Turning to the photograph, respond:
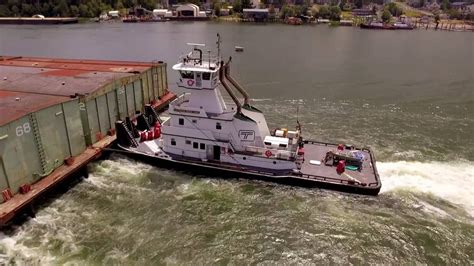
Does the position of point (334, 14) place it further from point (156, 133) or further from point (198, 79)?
point (198, 79)

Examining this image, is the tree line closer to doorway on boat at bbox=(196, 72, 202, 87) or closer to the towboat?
the towboat

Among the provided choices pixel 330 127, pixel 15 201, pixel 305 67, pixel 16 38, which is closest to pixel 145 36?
pixel 16 38

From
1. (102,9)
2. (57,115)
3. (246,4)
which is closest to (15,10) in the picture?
(102,9)

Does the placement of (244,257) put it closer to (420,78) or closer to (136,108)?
(136,108)

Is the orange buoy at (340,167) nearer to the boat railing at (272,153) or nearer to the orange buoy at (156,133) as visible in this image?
the boat railing at (272,153)

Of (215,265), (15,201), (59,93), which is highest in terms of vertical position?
(59,93)

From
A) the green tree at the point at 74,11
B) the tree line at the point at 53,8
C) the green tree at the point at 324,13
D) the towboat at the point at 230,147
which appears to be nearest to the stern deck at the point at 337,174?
the towboat at the point at 230,147

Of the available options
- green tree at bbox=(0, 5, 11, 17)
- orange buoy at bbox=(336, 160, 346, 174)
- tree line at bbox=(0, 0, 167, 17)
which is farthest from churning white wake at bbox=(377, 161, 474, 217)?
green tree at bbox=(0, 5, 11, 17)
